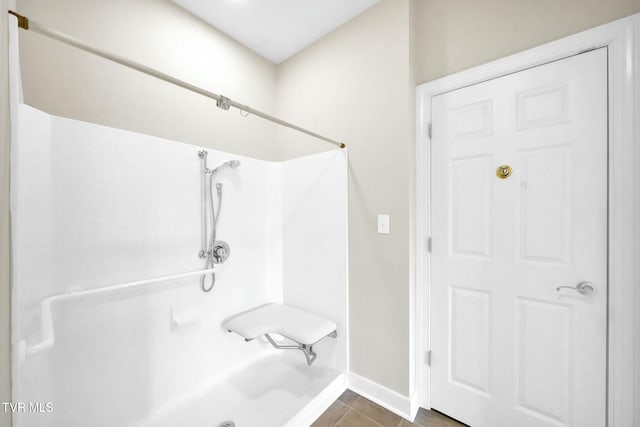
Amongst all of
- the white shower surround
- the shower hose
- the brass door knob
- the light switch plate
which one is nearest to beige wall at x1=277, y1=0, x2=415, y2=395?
the light switch plate

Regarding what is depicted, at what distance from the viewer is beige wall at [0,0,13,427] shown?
0.73 m

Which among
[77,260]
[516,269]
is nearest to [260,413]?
[77,260]

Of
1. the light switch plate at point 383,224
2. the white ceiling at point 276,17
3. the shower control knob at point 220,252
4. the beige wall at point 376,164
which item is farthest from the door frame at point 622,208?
the shower control knob at point 220,252

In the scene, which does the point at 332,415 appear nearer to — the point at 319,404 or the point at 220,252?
the point at 319,404

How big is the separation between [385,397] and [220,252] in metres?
1.52

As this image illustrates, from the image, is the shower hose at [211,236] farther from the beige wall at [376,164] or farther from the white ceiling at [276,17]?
the white ceiling at [276,17]

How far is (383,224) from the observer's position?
67.4 inches

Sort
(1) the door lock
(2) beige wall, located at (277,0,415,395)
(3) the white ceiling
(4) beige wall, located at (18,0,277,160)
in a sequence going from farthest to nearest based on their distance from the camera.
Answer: (3) the white ceiling
(2) beige wall, located at (277,0,415,395)
(4) beige wall, located at (18,0,277,160)
(1) the door lock

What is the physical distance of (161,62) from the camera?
5.60 feet

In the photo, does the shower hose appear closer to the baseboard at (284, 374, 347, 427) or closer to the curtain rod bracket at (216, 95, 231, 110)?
the curtain rod bracket at (216, 95, 231, 110)

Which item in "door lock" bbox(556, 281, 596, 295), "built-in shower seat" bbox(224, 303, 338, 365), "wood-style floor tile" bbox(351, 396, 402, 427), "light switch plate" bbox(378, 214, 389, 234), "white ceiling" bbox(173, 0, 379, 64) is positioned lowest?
"wood-style floor tile" bbox(351, 396, 402, 427)

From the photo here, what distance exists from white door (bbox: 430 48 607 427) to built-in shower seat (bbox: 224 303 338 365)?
2.52 ft

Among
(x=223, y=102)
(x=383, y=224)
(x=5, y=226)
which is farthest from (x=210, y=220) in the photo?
(x=383, y=224)

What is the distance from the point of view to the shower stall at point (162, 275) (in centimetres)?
117
